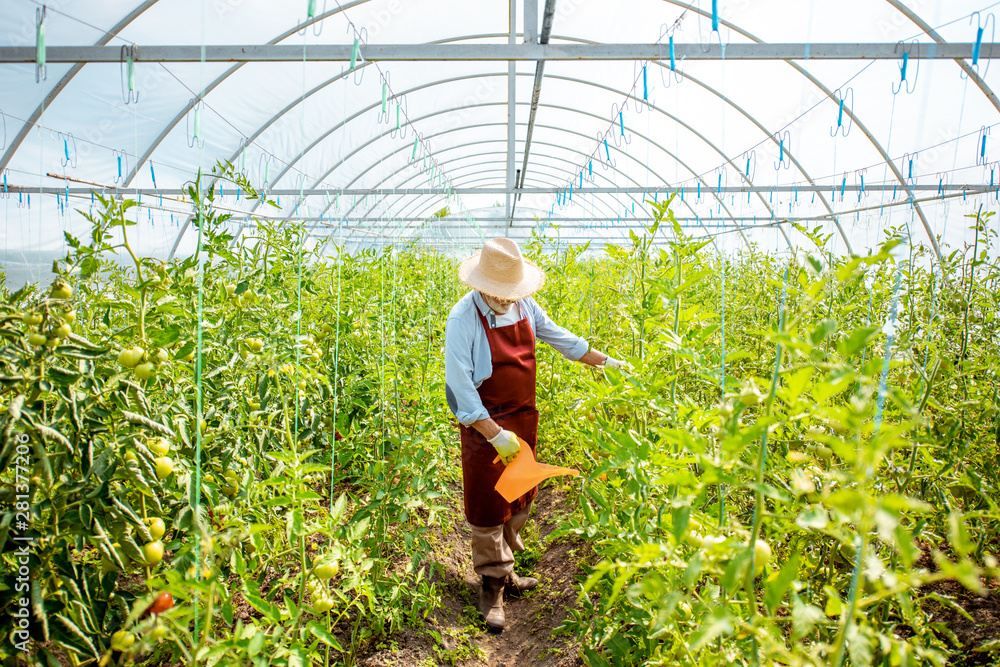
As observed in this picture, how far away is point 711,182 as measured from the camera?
33.6ft

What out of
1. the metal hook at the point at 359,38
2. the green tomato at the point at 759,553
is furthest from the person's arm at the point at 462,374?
the metal hook at the point at 359,38

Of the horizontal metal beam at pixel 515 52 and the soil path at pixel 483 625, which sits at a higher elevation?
the horizontal metal beam at pixel 515 52

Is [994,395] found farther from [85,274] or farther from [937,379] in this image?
[85,274]

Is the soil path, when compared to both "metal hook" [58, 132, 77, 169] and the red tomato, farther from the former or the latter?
"metal hook" [58, 132, 77, 169]

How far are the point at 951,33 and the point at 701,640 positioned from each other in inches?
249

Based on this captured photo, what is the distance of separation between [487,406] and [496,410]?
5 centimetres

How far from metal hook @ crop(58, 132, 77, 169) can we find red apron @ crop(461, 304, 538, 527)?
6.01 metres

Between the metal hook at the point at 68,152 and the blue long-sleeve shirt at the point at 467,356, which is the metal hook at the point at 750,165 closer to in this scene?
the blue long-sleeve shirt at the point at 467,356

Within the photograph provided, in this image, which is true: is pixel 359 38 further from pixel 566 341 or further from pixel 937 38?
pixel 937 38

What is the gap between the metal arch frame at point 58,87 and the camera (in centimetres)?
473

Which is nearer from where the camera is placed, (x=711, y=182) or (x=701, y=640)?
(x=701, y=640)

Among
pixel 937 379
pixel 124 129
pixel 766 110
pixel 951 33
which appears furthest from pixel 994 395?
pixel 124 129

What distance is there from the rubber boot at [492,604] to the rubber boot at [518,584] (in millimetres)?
182

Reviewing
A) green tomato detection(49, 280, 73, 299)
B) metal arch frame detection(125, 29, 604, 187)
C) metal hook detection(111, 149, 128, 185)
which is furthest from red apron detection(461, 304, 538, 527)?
metal hook detection(111, 149, 128, 185)
